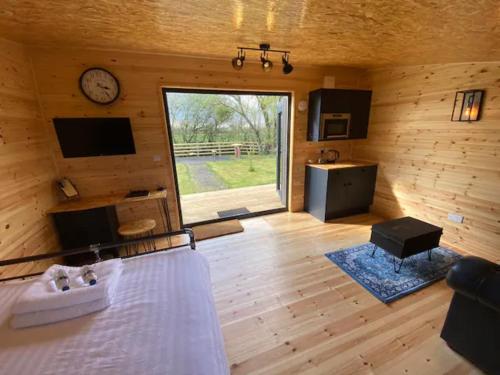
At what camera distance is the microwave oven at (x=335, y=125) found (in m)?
3.53

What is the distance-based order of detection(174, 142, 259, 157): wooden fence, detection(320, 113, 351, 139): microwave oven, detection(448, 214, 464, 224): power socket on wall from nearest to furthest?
detection(448, 214, 464, 224): power socket on wall
detection(320, 113, 351, 139): microwave oven
detection(174, 142, 259, 157): wooden fence

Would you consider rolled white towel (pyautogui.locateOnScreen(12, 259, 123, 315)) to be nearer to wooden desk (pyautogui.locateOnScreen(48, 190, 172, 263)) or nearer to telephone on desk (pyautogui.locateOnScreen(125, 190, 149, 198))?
wooden desk (pyautogui.locateOnScreen(48, 190, 172, 263))

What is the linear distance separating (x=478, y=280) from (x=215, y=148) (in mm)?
6355

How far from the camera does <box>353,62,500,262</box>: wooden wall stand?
97.7 inches

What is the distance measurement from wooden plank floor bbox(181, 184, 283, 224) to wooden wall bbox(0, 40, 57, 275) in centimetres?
193

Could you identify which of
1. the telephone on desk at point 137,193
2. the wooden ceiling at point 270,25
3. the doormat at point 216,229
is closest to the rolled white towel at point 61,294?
the telephone on desk at point 137,193

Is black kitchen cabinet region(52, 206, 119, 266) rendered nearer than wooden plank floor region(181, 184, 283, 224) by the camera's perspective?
Yes

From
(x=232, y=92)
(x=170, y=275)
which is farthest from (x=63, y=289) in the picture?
(x=232, y=92)

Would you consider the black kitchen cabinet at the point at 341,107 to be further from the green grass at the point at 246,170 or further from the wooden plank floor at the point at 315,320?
the green grass at the point at 246,170

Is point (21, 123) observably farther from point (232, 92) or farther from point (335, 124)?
point (335, 124)

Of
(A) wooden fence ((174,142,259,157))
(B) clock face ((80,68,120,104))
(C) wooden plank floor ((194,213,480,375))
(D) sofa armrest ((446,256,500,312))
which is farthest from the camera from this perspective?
(A) wooden fence ((174,142,259,157))

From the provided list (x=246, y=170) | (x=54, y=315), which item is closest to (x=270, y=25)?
(x=54, y=315)

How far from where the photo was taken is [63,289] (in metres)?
1.20

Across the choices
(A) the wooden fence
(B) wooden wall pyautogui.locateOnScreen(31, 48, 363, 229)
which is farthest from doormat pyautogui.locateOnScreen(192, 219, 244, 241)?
(A) the wooden fence
